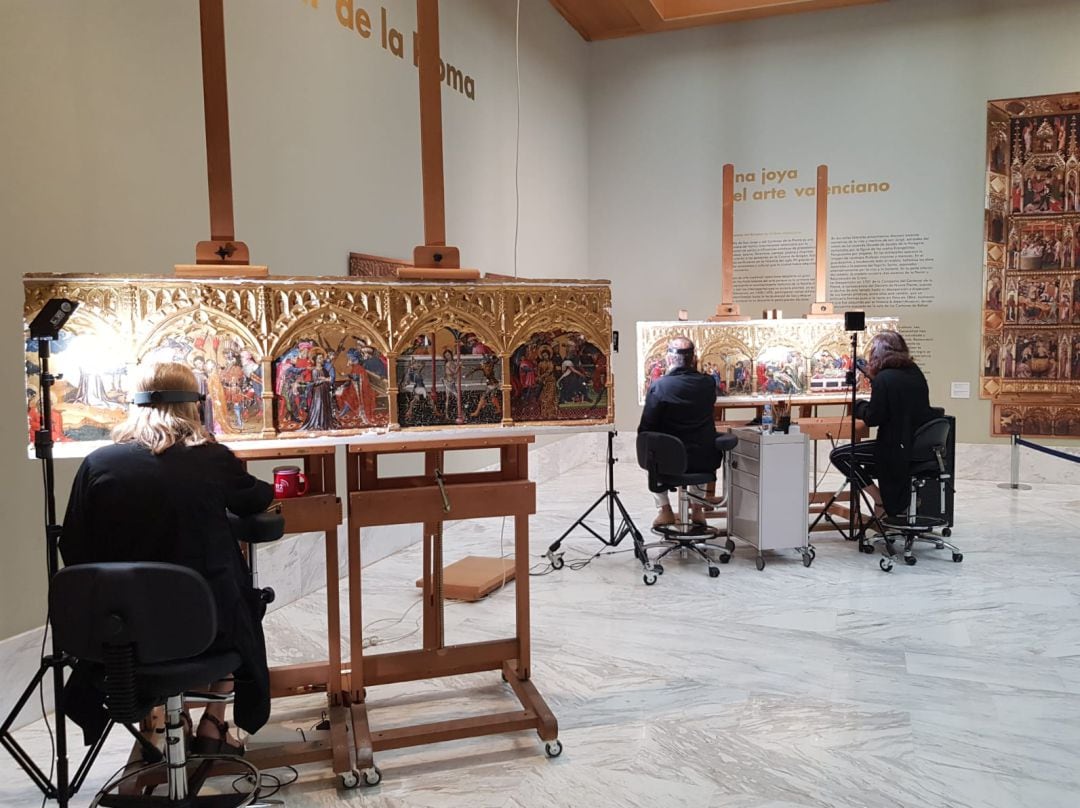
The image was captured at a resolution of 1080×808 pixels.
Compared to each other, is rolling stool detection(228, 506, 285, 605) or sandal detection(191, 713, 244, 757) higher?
rolling stool detection(228, 506, 285, 605)

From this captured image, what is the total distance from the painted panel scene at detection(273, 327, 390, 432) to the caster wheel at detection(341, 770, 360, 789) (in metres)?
1.38

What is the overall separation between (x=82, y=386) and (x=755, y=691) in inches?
131

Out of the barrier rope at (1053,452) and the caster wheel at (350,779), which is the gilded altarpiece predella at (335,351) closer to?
the caster wheel at (350,779)

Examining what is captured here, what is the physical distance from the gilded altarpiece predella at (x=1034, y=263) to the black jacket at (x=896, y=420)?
13.1ft

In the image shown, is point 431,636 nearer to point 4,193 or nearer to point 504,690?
point 504,690

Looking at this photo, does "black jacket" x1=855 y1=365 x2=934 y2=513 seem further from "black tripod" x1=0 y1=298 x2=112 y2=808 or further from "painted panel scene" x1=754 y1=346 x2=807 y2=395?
"black tripod" x1=0 y1=298 x2=112 y2=808

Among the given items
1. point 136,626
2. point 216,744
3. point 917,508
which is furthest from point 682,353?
point 136,626

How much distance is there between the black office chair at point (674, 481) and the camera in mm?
6102

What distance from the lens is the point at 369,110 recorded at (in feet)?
20.9

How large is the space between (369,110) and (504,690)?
440cm

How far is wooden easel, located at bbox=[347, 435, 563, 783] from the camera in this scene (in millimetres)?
3543

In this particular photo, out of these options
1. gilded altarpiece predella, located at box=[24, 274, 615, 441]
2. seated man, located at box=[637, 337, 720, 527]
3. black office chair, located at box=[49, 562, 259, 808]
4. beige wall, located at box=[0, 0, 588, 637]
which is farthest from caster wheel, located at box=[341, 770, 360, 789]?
seated man, located at box=[637, 337, 720, 527]

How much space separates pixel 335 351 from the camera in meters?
3.51

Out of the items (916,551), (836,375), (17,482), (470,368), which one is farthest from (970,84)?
(17,482)
